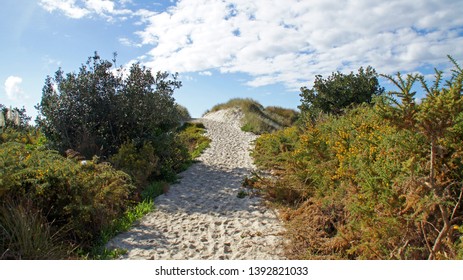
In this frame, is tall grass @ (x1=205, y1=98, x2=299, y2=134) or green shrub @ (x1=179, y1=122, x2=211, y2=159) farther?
tall grass @ (x1=205, y1=98, x2=299, y2=134)

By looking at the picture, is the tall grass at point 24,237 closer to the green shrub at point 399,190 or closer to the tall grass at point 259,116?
the green shrub at point 399,190

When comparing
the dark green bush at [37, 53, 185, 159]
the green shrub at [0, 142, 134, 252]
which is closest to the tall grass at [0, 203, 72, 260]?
the green shrub at [0, 142, 134, 252]

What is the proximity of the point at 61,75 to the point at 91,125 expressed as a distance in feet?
6.61

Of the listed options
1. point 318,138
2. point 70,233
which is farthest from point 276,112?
point 70,233

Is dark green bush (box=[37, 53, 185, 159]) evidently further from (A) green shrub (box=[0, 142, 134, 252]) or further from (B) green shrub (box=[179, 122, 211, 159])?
(A) green shrub (box=[0, 142, 134, 252])

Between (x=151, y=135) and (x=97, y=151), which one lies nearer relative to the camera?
(x=97, y=151)

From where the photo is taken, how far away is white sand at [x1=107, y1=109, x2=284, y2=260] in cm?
533

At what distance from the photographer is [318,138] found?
739 centimetres

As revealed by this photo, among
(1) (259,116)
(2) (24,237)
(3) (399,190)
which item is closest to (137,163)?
(2) (24,237)

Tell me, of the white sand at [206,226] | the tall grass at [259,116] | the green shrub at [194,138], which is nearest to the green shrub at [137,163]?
the white sand at [206,226]

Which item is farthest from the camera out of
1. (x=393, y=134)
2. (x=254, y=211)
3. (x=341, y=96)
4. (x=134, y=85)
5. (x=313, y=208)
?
(x=341, y=96)

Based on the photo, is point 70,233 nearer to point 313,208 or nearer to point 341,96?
point 313,208

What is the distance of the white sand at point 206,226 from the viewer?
17.5 ft

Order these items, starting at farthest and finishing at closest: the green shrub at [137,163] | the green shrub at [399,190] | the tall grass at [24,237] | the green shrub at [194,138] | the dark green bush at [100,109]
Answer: the green shrub at [194,138] < the dark green bush at [100,109] < the green shrub at [137,163] < the tall grass at [24,237] < the green shrub at [399,190]
